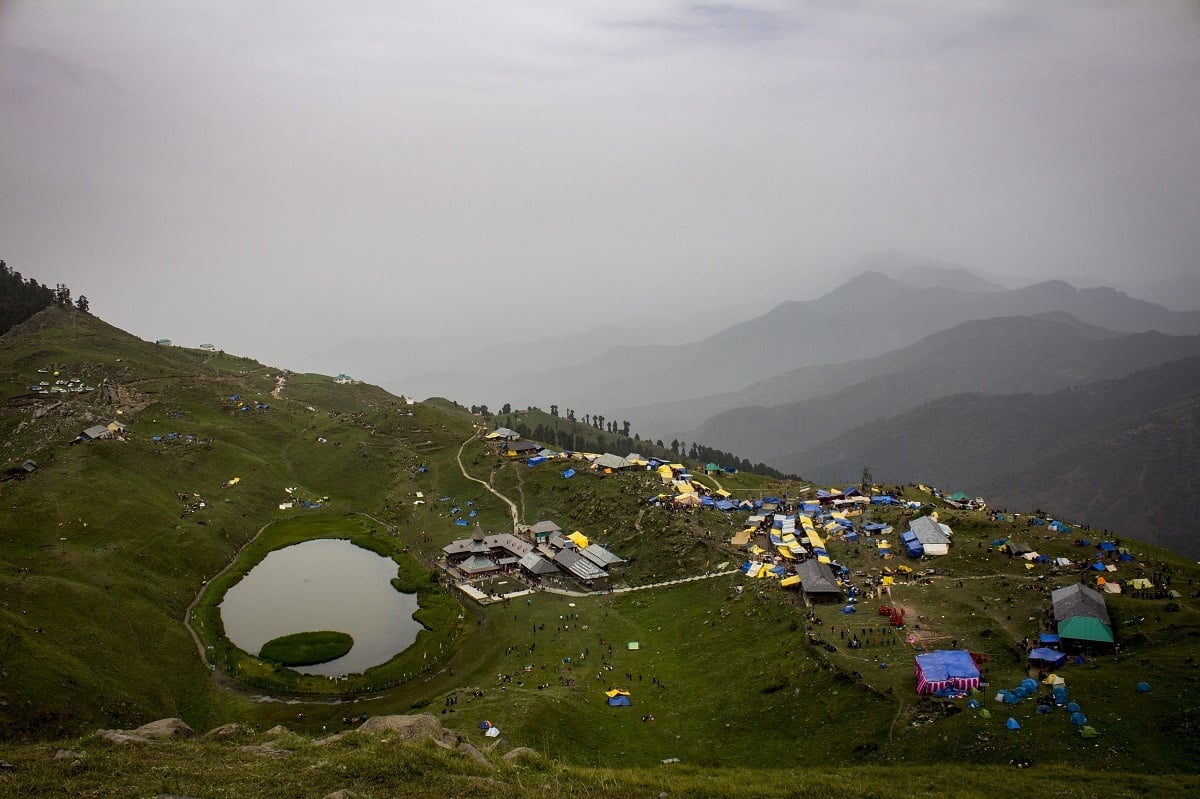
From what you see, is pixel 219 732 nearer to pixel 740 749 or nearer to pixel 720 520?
pixel 740 749

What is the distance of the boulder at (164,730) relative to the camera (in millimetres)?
30734

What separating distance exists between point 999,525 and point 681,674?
44971mm

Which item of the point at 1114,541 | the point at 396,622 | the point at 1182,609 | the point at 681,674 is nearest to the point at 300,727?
the point at 396,622

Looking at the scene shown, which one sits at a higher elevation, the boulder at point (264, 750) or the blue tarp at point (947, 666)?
the boulder at point (264, 750)

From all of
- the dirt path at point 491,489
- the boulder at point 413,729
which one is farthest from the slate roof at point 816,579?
the dirt path at point 491,489

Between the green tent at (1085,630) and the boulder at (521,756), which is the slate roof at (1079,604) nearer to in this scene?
the green tent at (1085,630)

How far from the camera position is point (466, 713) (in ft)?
160

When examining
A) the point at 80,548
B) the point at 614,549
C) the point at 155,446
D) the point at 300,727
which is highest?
the point at 155,446

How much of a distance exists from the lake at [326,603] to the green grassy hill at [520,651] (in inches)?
110

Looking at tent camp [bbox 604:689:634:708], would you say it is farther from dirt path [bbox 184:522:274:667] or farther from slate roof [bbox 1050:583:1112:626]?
dirt path [bbox 184:522:274:667]

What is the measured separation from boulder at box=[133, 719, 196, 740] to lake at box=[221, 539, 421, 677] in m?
30.5

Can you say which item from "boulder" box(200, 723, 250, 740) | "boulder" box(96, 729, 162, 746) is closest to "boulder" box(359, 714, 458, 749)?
"boulder" box(200, 723, 250, 740)

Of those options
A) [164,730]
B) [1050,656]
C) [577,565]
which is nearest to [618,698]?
[577,565]

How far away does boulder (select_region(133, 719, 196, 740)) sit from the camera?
30734mm
